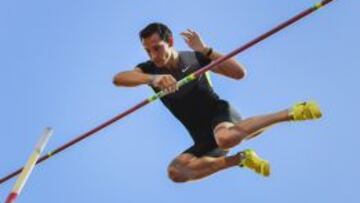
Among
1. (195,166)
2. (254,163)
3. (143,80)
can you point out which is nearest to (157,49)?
(143,80)

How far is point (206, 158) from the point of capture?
13.3m

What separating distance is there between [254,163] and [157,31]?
2219 mm

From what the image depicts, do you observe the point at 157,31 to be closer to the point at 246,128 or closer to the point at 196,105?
the point at 196,105

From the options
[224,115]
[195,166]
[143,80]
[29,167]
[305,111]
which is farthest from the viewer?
[195,166]

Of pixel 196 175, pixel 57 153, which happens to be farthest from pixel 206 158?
pixel 57 153

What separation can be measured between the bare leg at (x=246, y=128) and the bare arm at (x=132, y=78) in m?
1.22

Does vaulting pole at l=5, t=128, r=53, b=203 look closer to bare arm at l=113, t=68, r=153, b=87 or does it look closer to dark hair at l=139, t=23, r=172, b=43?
bare arm at l=113, t=68, r=153, b=87

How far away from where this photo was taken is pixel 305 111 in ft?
40.1

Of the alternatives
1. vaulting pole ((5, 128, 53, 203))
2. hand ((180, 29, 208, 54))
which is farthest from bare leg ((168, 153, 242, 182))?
vaulting pole ((5, 128, 53, 203))

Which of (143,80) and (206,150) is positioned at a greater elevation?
(143,80)

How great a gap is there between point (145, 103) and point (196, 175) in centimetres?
136

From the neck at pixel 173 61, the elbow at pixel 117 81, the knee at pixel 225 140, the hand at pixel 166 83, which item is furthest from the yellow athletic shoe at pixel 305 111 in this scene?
the elbow at pixel 117 81

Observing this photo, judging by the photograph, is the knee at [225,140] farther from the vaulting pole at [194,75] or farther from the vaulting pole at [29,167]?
the vaulting pole at [29,167]

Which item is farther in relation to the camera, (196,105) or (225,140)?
(196,105)
